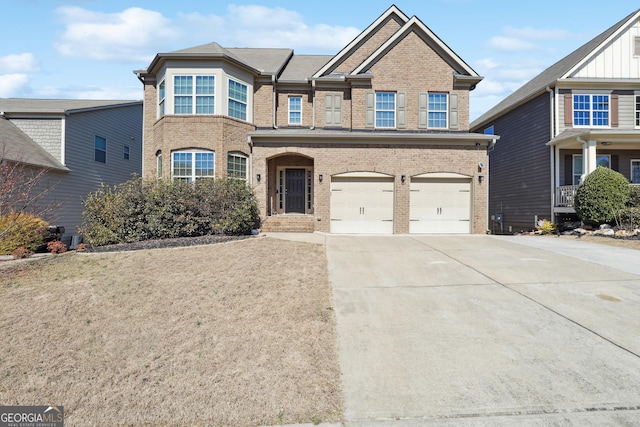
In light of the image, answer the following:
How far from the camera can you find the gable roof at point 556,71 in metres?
18.2

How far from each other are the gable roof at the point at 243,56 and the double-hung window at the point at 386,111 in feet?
17.5

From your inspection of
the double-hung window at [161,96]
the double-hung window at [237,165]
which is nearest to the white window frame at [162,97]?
the double-hung window at [161,96]

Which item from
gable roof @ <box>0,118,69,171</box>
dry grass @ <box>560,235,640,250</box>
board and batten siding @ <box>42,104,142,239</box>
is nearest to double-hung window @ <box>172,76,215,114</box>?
board and batten siding @ <box>42,104,142,239</box>

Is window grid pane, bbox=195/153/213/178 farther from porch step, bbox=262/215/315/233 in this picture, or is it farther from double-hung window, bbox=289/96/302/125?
double-hung window, bbox=289/96/302/125

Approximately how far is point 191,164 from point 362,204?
7639 millimetres

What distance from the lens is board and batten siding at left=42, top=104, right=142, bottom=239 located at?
59.7ft

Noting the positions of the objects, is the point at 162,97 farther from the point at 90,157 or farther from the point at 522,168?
the point at 522,168

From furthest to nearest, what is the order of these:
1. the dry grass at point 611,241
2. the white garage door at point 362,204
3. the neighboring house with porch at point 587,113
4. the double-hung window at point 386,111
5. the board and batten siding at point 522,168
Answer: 1. the board and batten siding at point 522,168
2. the neighboring house with porch at point 587,113
3. the double-hung window at point 386,111
4. the white garage door at point 362,204
5. the dry grass at point 611,241

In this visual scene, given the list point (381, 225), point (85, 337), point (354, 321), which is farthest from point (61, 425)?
point (381, 225)

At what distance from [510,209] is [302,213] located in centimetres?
1357

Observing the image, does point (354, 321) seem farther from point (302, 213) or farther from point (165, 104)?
point (165, 104)

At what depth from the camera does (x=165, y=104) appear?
52.2 ft

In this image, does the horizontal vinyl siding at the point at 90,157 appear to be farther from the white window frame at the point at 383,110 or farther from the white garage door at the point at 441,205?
the white garage door at the point at 441,205

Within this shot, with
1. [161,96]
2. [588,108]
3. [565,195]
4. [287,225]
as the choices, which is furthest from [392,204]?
[588,108]
